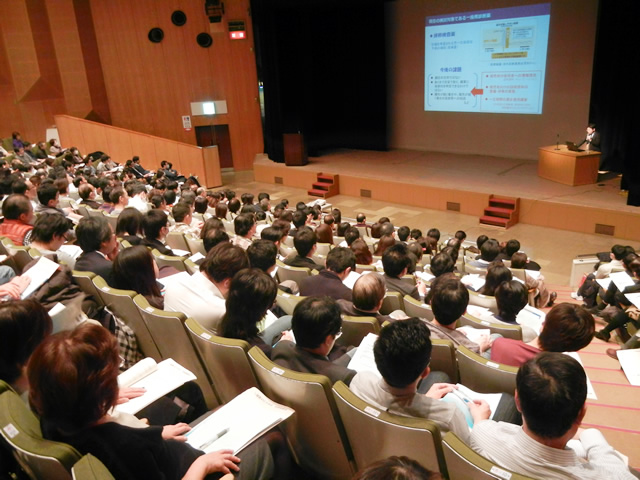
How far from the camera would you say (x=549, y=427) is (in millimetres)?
1589

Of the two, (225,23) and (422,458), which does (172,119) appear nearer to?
(225,23)

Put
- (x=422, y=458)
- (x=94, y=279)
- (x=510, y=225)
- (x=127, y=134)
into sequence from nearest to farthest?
1. (x=422, y=458)
2. (x=94, y=279)
3. (x=510, y=225)
4. (x=127, y=134)

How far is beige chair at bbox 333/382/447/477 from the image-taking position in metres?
1.61

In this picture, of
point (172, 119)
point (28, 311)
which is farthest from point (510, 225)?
point (172, 119)

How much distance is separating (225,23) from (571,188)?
32.3 feet

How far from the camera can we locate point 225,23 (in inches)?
539

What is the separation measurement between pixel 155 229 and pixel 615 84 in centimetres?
933

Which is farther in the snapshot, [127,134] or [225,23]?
[225,23]

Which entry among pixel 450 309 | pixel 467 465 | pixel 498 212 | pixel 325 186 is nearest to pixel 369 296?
pixel 450 309

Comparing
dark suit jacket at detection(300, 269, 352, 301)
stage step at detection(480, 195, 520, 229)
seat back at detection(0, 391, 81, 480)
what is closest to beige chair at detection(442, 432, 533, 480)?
seat back at detection(0, 391, 81, 480)

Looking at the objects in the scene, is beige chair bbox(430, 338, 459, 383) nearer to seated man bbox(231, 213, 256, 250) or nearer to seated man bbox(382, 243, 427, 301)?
seated man bbox(382, 243, 427, 301)

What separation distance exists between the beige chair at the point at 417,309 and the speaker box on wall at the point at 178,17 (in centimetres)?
1248

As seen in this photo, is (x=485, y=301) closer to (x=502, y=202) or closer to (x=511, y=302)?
(x=511, y=302)

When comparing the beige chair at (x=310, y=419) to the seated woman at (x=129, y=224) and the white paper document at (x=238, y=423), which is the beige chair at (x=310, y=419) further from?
the seated woman at (x=129, y=224)
